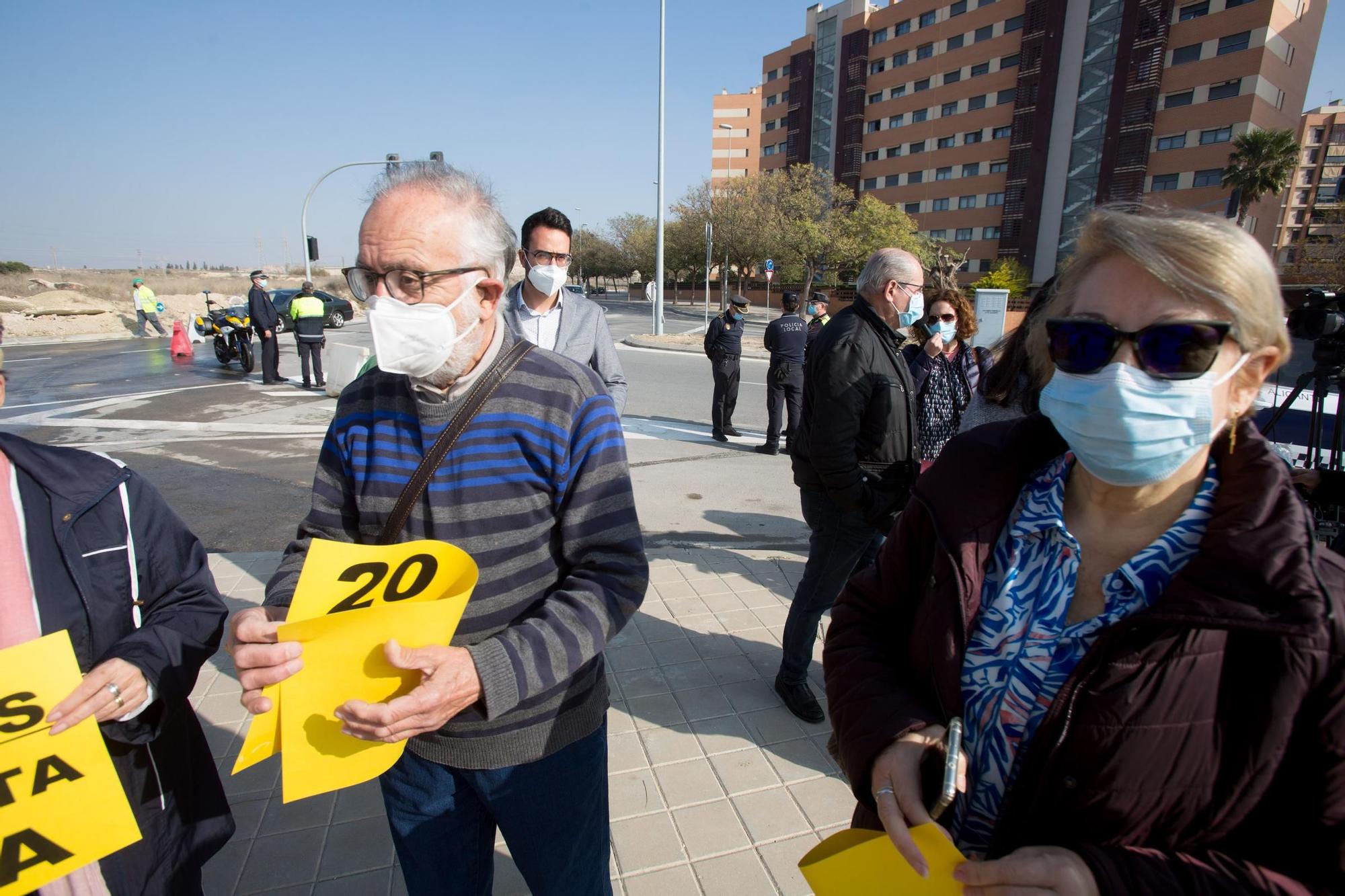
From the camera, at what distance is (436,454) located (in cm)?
143

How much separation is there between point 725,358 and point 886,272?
558cm

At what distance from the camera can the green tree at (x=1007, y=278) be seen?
3638 centimetres

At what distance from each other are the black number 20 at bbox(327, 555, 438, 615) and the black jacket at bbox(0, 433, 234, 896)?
583 millimetres

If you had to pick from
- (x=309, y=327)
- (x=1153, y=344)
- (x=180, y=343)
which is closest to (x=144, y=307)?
(x=180, y=343)

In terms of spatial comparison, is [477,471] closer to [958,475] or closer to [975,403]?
[958,475]

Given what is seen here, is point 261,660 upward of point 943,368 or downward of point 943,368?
downward

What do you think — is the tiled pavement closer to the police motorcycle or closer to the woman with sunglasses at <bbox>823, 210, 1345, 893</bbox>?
the woman with sunglasses at <bbox>823, 210, 1345, 893</bbox>

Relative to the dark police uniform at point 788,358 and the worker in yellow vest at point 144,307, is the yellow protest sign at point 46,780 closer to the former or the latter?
the dark police uniform at point 788,358

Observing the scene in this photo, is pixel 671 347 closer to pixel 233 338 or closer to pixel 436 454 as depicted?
pixel 233 338

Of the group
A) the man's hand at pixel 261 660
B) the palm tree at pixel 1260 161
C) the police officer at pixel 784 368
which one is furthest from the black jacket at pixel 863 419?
the palm tree at pixel 1260 161

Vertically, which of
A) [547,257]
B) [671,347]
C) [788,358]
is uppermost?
[547,257]

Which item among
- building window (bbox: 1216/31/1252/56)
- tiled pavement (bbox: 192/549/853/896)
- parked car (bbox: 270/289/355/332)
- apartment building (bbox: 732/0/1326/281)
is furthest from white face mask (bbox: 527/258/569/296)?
building window (bbox: 1216/31/1252/56)

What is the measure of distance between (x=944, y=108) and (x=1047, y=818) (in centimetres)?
5779

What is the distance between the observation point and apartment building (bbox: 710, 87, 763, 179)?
7762 cm
